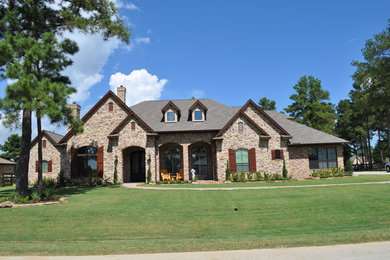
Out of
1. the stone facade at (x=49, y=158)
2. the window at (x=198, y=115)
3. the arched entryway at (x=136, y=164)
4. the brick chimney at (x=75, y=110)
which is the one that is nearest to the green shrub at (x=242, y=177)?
the window at (x=198, y=115)

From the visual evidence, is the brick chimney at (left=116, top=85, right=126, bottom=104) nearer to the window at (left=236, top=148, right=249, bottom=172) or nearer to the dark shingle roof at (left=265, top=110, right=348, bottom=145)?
the window at (left=236, top=148, right=249, bottom=172)

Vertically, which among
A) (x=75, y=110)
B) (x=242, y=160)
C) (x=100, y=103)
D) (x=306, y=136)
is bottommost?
(x=242, y=160)

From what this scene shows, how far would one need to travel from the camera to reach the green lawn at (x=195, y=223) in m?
5.92

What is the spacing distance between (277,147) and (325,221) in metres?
14.3

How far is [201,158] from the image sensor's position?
24.2m

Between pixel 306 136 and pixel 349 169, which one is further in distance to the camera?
pixel 306 136

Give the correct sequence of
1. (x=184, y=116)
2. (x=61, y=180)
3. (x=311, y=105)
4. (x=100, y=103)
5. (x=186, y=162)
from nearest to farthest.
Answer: (x=61, y=180) → (x=100, y=103) → (x=186, y=162) → (x=184, y=116) → (x=311, y=105)

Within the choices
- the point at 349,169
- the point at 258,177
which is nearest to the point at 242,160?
the point at 258,177

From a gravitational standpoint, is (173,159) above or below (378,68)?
below

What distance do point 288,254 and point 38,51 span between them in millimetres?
13803

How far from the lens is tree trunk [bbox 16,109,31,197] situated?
14.1 m

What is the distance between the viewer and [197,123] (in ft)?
78.3

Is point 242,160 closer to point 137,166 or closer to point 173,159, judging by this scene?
point 173,159

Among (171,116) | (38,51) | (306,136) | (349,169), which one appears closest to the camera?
(38,51)
